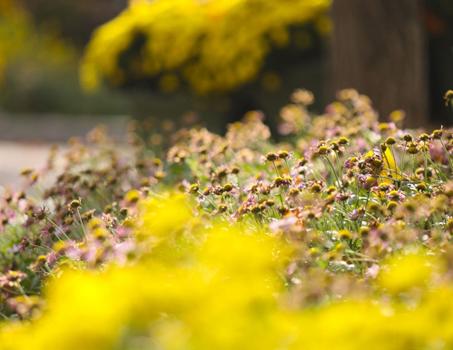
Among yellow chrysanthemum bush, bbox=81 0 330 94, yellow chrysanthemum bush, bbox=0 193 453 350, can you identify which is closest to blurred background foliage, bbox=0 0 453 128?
yellow chrysanthemum bush, bbox=81 0 330 94

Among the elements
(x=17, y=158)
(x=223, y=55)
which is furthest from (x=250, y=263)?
(x=17, y=158)

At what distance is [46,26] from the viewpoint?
18.6 metres

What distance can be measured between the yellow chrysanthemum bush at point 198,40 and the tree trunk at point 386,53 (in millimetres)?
1108

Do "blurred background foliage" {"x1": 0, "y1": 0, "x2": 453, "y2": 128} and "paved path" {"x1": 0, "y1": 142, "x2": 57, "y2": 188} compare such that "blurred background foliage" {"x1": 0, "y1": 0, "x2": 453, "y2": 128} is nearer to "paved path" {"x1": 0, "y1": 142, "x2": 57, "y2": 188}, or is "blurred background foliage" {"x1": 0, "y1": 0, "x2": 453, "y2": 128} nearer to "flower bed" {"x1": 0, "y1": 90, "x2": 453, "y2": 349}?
"paved path" {"x1": 0, "y1": 142, "x2": 57, "y2": 188}

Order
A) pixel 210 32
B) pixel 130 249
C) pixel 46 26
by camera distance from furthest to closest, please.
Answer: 1. pixel 46 26
2. pixel 210 32
3. pixel 130 249

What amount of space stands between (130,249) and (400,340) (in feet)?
2.47

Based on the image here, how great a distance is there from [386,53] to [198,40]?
191 cm

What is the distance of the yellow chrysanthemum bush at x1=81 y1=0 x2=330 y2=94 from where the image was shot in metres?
7.73

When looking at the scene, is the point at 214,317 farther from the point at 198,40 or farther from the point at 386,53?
the point at 198,40

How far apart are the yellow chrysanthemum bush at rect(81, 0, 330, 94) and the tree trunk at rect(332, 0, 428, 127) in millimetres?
1108

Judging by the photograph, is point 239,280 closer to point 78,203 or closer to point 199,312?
point 199,312

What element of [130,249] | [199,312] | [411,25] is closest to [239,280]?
[199,312]

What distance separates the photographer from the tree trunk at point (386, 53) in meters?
6.50

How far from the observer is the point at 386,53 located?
6.57 meters
